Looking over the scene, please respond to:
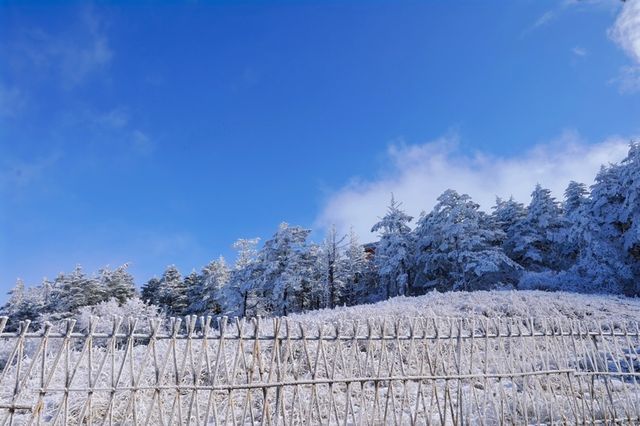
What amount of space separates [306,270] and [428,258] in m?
9.33

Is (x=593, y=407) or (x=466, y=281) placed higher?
(x=466, y=281)

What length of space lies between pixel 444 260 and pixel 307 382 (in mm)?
26699

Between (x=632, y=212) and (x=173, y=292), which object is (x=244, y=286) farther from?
(x=632, y=212)

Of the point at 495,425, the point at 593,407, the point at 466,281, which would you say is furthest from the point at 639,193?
the point at 495,425

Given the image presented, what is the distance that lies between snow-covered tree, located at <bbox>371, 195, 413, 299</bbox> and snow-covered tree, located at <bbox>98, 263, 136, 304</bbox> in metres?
24.1

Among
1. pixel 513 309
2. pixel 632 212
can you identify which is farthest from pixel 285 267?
pixel 632 212

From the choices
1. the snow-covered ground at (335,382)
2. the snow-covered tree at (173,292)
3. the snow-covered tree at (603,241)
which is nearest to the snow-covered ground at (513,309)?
the snow-covered ground at (335,382)

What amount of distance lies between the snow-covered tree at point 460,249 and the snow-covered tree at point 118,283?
27.8 metres

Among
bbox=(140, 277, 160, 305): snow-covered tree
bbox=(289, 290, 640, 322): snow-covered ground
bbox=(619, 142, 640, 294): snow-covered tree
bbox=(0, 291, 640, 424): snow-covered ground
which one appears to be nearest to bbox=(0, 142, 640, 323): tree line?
bbox=(619, 142, 640, 294): snow-covered tree

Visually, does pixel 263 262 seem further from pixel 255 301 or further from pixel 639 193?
pixel 639 193

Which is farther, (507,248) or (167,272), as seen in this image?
(167,272)

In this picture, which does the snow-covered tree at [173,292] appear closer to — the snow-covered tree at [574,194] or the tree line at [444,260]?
the tree line at [444,260]

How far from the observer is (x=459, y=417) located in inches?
205

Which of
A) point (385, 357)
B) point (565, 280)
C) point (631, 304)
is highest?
point (565, 280)
